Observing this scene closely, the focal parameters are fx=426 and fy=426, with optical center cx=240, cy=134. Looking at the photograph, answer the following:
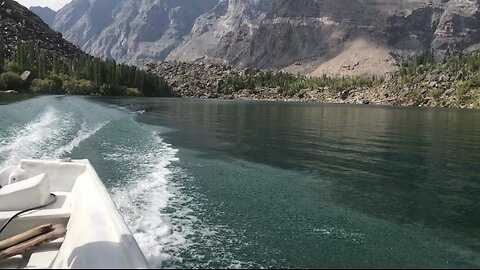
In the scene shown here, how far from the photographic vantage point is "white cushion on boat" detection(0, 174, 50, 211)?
11922 mm

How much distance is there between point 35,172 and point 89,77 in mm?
166541

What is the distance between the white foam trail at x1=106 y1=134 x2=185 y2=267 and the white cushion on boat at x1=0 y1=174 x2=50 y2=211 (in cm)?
314

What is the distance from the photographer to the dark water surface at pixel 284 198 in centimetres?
1291

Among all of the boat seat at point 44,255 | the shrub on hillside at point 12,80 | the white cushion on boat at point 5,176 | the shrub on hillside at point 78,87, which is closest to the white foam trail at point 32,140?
the white cushion on boat at point 5,176

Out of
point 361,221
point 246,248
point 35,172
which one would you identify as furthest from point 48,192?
point 361,221

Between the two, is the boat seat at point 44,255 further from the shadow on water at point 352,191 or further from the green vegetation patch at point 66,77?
the green vegetation patch at point 66,77

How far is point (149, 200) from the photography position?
17.7 metres

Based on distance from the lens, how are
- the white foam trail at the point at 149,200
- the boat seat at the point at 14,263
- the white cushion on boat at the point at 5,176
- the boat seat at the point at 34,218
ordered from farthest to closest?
the white cushion on boat at the point at 5,176 → the white foam trail at the point at 149,200 → the boat seat at the point at 34,218 → the boat seat at the point at 14,263

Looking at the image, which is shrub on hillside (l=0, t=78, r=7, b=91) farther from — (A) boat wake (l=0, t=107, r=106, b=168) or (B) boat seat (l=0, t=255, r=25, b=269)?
(B) boat seat (l=0, t=255, r=25, b=269)

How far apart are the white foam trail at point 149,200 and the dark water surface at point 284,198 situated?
0.15ft

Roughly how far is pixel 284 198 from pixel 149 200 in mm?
5873

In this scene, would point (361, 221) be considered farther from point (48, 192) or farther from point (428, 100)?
point (428, 100)

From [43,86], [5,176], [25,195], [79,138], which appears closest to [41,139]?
[79,138]

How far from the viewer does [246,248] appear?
42.7 feet
